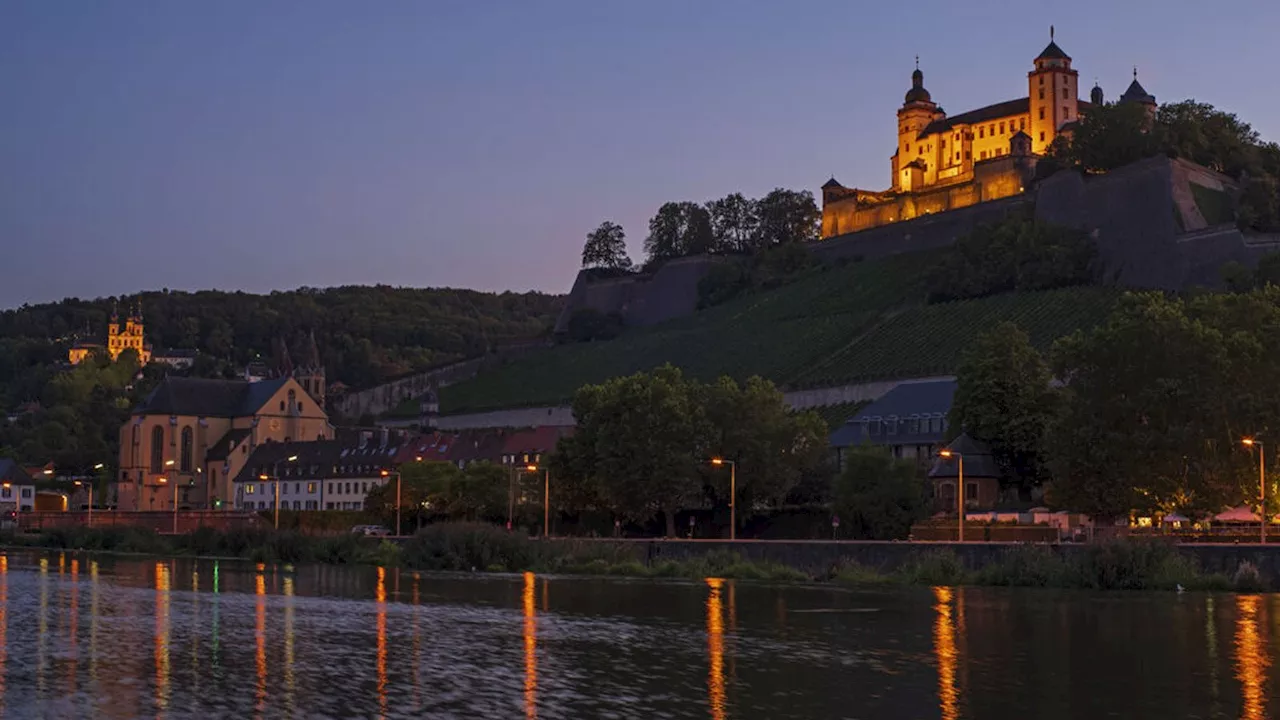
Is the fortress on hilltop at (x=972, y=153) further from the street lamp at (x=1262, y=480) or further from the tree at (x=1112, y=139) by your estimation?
the street lamp at (x=1262, y=480)

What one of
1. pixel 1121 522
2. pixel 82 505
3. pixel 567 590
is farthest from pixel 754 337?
pixel 567 590

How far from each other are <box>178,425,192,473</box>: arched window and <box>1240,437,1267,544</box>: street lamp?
356 feet

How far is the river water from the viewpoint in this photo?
96.7ft

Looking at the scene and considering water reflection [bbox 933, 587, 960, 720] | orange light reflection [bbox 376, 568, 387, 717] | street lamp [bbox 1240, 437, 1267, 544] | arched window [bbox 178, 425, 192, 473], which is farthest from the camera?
arched window [bbox 178, 425, 192, 473]

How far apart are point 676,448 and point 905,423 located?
26.5 metres

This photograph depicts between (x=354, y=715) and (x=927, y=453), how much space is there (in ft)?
253

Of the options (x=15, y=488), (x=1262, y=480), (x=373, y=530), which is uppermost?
(x=1262, y=480)

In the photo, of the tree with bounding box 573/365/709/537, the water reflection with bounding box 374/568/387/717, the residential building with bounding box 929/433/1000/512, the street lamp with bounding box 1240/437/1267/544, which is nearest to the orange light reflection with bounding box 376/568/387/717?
the water reflection with bounding box 374/568/387/717

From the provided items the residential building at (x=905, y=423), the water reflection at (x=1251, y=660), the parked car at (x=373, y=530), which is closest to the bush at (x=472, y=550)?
the parked car at (x=373, y=530)

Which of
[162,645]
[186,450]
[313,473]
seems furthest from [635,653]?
[186,450]

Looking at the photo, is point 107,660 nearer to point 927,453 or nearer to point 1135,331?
point 1135,331

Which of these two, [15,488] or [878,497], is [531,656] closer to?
[878,497]

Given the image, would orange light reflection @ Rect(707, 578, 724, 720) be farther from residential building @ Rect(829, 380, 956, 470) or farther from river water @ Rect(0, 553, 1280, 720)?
residential building @ Rect(829, 380, 956, 470)

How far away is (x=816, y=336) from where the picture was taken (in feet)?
484
